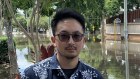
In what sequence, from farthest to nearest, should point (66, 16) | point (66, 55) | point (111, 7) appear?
point (111, 7) < point (66, 16) < point (66, 55)

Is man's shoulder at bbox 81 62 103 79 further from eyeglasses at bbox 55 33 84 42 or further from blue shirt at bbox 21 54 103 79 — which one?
eyeglasses at bbox 55 33 84 42

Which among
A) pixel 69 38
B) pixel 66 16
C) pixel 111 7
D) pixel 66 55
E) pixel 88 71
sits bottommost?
pixel 88 71

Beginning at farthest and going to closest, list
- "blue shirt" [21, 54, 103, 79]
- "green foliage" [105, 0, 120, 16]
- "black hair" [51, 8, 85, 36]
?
1. "green foliage" [105, 0, 120, 16]
2. "black hair" [51, 8, 85, 36]
3. "blue shirt" [21, 54, 103, 79]

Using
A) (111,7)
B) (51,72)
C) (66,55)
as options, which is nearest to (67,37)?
(66,55)

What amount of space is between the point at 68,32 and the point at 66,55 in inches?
6.2

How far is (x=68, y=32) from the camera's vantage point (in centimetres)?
225

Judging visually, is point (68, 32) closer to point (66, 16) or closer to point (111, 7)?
point (66, 16)

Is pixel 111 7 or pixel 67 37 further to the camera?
pixel 111 7

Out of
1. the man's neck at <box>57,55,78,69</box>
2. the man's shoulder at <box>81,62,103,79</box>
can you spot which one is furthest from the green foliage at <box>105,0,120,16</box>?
the man's neck at <box>57,55,78,69</box>

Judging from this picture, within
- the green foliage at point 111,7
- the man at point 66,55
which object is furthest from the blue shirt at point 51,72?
the green foliage at point 111,7

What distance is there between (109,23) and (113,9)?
262 centimetres

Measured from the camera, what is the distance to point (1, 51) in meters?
16.6

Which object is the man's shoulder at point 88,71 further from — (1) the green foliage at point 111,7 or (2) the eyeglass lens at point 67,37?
(1) the green foliage at point 111,7

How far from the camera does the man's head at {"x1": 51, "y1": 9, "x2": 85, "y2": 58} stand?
220 cm
